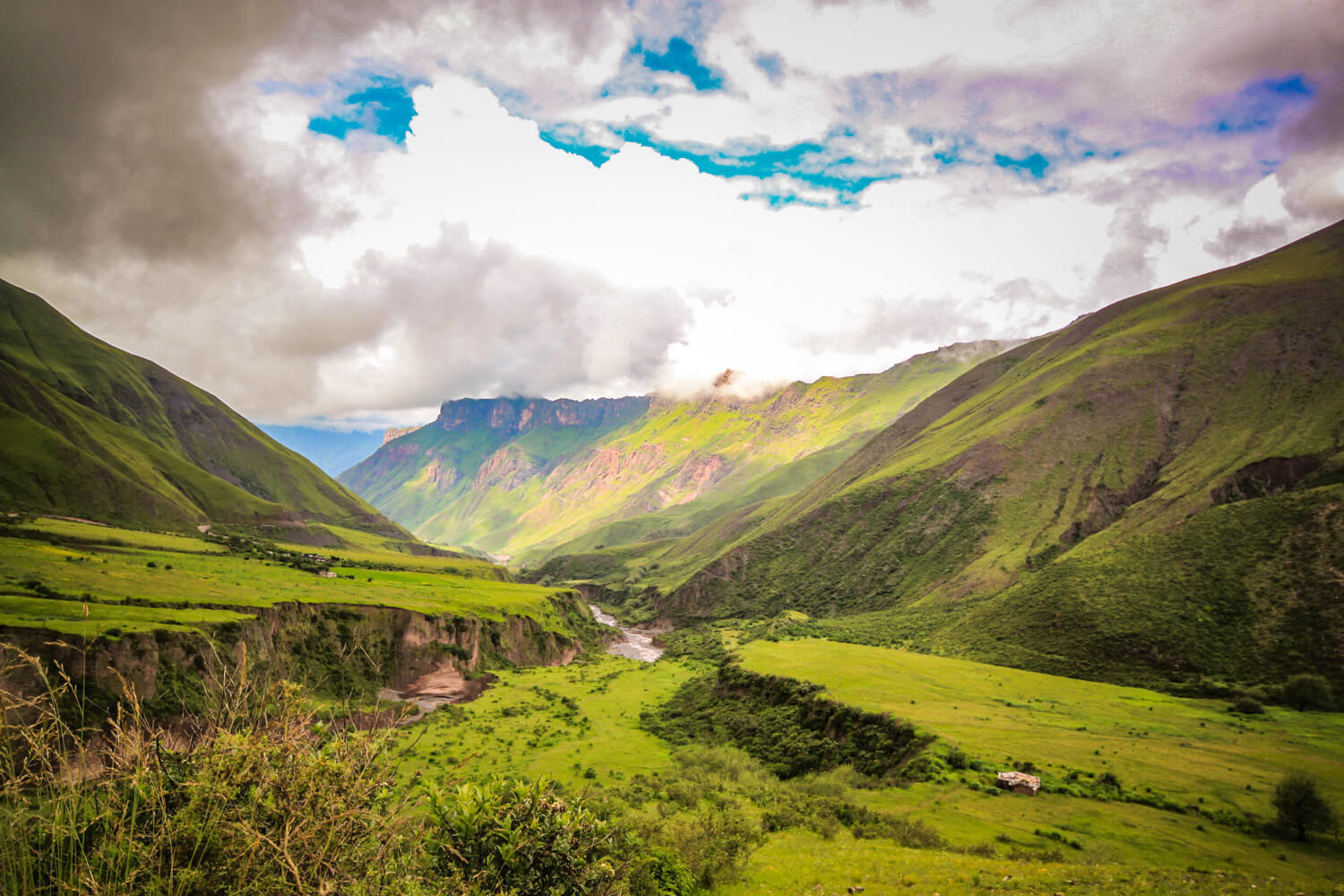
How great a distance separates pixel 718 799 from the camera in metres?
38.6

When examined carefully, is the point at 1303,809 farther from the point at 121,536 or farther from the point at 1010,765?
the point at 121,536

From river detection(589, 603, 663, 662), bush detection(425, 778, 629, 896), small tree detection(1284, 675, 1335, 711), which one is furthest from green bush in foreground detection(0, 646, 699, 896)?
river detection(589, 603, 663, 662)

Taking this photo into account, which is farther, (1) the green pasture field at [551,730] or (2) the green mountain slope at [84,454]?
(2) the green mountain slope at [84,454]

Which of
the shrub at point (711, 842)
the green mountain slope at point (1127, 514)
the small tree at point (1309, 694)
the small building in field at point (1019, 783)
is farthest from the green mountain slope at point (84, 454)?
the small tree at point (1309, 694)

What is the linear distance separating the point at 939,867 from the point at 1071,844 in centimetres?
932

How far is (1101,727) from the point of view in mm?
47688

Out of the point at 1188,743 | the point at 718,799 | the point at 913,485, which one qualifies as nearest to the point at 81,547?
the point at 718,799

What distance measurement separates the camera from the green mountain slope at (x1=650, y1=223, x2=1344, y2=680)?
233 ft

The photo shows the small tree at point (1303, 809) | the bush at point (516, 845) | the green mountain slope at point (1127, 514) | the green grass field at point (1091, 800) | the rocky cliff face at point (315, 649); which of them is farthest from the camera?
the green mountain slope at point (1127, 514)

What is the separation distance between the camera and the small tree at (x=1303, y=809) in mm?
28656

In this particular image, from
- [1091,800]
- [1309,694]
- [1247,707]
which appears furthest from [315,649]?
[1309,694]

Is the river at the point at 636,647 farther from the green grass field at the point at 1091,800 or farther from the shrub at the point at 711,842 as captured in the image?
the shrub at the point at 711,842

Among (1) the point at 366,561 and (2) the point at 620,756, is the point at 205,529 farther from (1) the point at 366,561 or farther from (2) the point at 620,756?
(2) the point at 620,756

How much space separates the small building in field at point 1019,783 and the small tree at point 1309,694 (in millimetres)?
38468
